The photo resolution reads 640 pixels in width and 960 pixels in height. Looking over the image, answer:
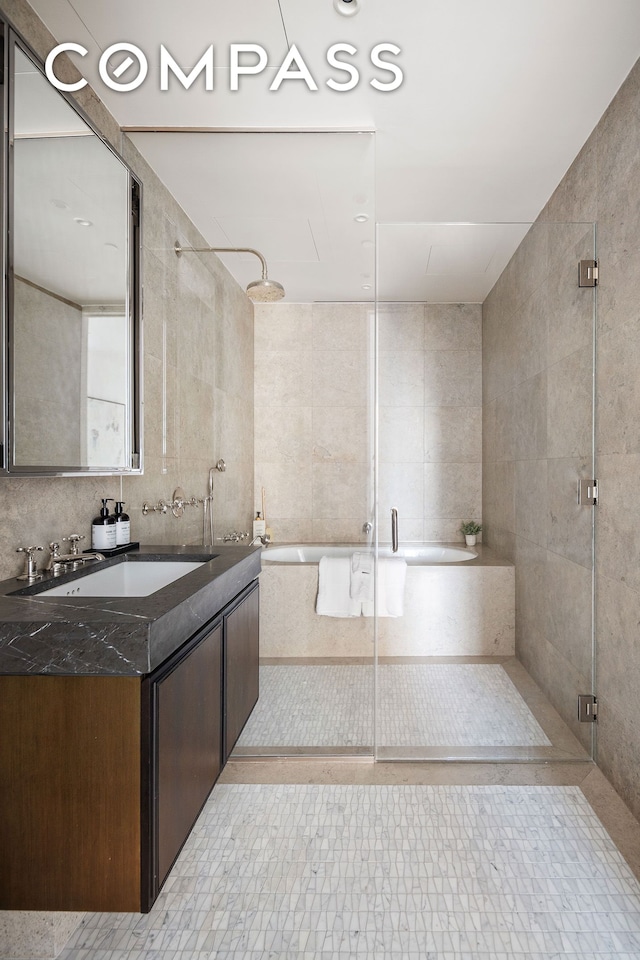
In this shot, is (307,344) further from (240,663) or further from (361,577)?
(240,663)

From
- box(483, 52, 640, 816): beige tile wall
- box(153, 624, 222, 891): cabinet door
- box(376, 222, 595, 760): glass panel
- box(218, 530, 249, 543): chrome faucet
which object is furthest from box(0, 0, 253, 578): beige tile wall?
box(483, 52, 640, 816): beige tile wall

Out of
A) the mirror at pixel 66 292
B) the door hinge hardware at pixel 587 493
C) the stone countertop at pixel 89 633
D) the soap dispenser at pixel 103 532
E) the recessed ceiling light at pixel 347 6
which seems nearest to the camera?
the stone countertop at pixel 89 633

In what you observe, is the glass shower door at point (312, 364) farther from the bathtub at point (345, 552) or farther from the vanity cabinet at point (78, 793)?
the vanity cabinet at point (78, 793)

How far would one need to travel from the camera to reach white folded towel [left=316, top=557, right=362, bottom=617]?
233 centimetres

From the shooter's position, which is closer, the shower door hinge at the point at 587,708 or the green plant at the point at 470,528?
the shower door hinge at the point at 587,708

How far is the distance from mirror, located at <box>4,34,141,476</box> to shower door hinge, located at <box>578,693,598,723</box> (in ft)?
6.72

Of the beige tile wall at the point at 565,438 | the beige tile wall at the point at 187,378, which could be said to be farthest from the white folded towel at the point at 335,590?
the beige tile wall at the point at 565,438

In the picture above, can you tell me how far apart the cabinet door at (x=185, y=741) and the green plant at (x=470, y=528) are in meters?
1.12

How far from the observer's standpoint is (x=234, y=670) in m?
1.92

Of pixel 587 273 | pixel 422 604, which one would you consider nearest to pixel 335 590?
pixel 422 604

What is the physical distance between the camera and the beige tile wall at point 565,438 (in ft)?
6.67

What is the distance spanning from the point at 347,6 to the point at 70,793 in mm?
2285

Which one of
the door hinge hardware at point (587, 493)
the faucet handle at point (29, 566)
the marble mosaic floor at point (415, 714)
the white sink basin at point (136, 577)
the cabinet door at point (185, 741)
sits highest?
the door hinge hardware at point (587, 493)

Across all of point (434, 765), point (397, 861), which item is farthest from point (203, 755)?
point (434, 765)
